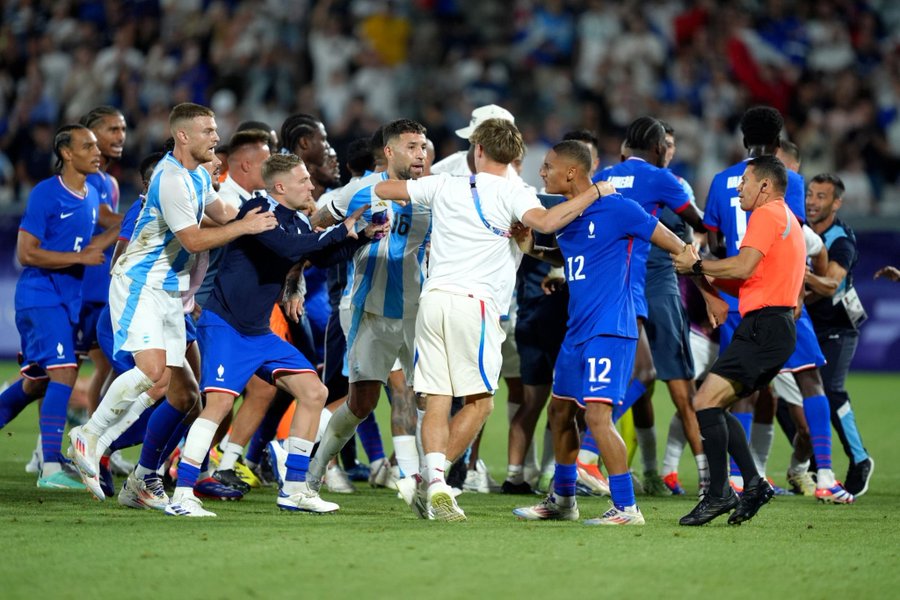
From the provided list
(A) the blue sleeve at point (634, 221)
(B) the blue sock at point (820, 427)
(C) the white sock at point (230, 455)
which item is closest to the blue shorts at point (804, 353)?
(B) the blue sock at point (820, 427)

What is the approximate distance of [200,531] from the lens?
6.84 meters

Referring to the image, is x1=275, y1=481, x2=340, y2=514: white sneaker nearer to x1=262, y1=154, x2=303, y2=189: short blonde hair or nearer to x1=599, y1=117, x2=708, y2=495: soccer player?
x1=262, y1=154, x2=303, y2=189: short blonde hair

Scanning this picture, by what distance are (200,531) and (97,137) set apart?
4466 mm

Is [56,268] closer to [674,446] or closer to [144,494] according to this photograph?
[144,494]

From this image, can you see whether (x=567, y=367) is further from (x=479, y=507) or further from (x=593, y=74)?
(x=593, y=74)

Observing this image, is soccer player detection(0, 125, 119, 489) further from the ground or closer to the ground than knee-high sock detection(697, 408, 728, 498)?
further from the ground

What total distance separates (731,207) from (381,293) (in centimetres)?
265

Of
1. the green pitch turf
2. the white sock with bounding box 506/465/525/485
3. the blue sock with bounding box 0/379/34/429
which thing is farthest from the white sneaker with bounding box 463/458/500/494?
the blue sock with bounding box 0/379/34/429

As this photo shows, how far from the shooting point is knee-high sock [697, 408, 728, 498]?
7.42 meters

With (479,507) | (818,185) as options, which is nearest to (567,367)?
(479,507)

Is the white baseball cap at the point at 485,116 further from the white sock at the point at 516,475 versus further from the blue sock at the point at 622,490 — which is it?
the white sock at the point at 516,475

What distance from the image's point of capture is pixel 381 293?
27.5 ft

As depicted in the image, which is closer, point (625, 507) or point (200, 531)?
point (200, 531)

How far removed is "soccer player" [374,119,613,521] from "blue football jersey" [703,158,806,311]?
2.12 metres
